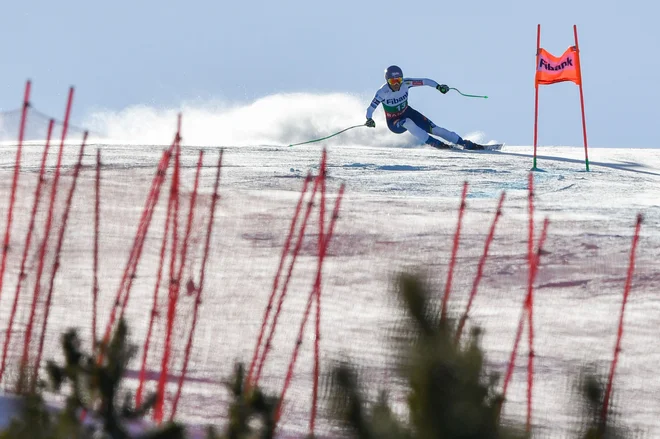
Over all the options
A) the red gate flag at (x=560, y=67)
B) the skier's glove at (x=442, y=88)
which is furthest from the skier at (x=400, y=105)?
the red gate flag at (x=560, y=67)

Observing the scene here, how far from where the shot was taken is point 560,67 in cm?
1730

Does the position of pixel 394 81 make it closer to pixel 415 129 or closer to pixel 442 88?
pixel 442 88

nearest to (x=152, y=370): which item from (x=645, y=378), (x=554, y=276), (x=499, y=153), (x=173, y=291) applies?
(x=173, y=291)

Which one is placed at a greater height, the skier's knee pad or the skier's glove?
the skier's glove

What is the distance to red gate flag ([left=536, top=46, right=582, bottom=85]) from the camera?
1717cm

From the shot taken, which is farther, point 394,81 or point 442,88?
point 442,88

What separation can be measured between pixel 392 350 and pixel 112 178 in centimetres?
1265

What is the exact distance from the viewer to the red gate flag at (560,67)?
56.3 ft

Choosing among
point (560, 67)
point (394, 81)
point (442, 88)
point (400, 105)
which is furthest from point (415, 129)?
point (560, 67)

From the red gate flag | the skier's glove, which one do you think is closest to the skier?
the skier's glove

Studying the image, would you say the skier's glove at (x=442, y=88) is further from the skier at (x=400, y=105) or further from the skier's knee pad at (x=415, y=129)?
the skier's knee pad at (x=415, y=129)

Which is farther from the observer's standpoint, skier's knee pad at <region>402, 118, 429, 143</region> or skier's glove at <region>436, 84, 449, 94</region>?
skier's knee pad at <region>402, 118, 429, 143</region>

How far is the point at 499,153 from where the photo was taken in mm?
19422

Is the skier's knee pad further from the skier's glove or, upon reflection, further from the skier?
the skier's glove
